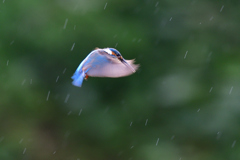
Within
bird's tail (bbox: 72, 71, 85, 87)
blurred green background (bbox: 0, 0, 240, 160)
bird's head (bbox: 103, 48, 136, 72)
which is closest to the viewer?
bird's tail (bbox: 72, 71, 85, 87)

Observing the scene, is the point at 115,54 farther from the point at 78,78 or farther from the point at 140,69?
the point at 140,69

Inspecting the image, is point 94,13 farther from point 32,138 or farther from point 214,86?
point 32,138

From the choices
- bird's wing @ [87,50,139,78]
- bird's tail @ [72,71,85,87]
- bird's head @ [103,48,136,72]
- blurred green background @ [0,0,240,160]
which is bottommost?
blurred green background @ [0,0,240,160]

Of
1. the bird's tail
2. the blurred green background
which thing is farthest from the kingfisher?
the blurred green background

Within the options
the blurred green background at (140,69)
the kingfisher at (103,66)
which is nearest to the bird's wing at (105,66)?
the kingfisher at (103,66)

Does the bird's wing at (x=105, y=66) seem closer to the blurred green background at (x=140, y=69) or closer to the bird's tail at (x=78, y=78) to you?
the bird's tail at (x=78, y=78)

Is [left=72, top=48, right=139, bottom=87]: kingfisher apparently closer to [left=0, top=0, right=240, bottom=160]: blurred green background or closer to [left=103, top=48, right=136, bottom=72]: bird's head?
[left=103, top=48, right=136, bottom=72]: bird's head

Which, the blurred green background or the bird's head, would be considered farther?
the blurred green background

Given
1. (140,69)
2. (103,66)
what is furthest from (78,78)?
(140,69)
